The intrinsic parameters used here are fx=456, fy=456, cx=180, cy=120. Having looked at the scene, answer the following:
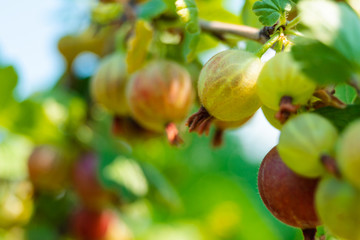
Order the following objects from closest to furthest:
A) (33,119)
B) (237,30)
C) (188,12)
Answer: (188,12)
(237,30)
(33,119)

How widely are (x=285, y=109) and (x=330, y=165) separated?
10 cm

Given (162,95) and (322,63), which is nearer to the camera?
(322,63)

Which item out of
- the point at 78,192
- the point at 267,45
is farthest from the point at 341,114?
the point at 78,192

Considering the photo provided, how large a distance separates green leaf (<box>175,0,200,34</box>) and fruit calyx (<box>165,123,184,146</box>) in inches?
9.0

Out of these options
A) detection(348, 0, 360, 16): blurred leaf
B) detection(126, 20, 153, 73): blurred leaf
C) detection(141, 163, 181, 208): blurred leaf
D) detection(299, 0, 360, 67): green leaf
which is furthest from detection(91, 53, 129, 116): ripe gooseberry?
detection(299, 0, 360, 67): green leaf

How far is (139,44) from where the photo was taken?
3.04ft

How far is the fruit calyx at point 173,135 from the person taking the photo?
2.90ft

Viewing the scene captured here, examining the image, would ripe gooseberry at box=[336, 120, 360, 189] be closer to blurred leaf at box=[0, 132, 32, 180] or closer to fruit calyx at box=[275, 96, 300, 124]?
fruit calyx at box=[275, 96, 300, 124]

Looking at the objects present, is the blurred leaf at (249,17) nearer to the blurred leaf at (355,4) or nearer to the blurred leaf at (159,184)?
the blurred leaf at (355,4)

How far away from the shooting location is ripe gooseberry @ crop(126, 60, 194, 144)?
920 millimetres

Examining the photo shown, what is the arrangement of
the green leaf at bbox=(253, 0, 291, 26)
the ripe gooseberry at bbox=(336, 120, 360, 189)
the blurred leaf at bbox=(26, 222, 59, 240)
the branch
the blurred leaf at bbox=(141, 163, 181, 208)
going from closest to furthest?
1. the ripe gooseberry at bbox=(336, 120, 360, 189)
2. the green leaf at bbox=(253, 0, 291, 26)
3. the branch
4. the blurred leaf at bbox=(141, 163, 181, 208)
5. the blurred leaf at bbox=(26, 222, 59, 240)

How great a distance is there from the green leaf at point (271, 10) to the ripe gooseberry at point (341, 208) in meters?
0.27

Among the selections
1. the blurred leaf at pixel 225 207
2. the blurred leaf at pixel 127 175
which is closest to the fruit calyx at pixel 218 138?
the blurred leaf at pixel 127 175

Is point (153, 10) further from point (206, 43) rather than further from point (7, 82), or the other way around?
point (7, 82)
